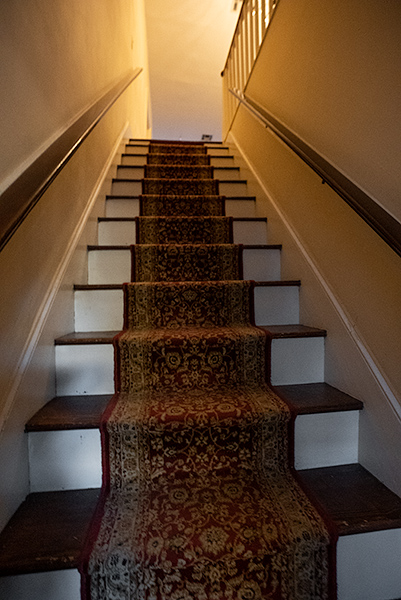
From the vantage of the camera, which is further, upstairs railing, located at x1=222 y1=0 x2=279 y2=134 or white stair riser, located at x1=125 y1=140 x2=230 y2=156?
white stair riser, located at x1=125 y1=140 x2=230 y2=156

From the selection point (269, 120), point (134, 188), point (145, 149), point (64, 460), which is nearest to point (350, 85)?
point (269, 120)

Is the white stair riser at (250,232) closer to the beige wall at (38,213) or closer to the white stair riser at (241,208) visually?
the white stair riser at (241,208)

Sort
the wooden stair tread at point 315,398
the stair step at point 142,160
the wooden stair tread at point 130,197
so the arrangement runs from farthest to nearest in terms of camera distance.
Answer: the stair step at point 142,160
the wooden stair tread at point 130,197
the wooden stair tread at point 315,398

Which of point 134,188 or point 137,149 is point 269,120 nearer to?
point 134,188

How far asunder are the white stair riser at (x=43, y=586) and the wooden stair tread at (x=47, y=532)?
0.03m

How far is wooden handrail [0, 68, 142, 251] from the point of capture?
69 cm

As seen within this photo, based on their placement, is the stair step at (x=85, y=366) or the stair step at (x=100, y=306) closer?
the stair step at (x=85, y=366)

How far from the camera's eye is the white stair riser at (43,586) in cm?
75

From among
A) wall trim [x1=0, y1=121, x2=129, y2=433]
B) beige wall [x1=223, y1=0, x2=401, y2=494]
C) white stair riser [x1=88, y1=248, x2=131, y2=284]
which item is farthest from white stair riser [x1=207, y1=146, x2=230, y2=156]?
white stair riser [x1=88, y1=248, x2=131, y2=284]

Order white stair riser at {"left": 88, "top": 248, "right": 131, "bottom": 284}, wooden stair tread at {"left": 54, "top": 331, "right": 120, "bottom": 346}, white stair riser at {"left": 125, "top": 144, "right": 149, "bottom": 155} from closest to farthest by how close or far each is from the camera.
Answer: wooden stair tread at {"left": 54, "top": 331, "right": 120, "bottom": 346} → white stair riser at {"left": 88, "top": 248, "right": 131, "bottom": 284} → white stair riser at {"left": 125, "top": 144, "right": 149, "bottom": 155}

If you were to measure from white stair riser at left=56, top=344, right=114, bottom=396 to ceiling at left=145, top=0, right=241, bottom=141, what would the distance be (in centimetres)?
601

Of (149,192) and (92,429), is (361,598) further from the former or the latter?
(149,192)

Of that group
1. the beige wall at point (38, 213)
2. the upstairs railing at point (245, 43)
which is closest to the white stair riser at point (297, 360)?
the beige wall at point (38, 213)

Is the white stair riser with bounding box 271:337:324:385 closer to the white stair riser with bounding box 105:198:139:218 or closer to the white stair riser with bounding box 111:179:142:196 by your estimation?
the white stair riser with bounding box 105:198:139:218
